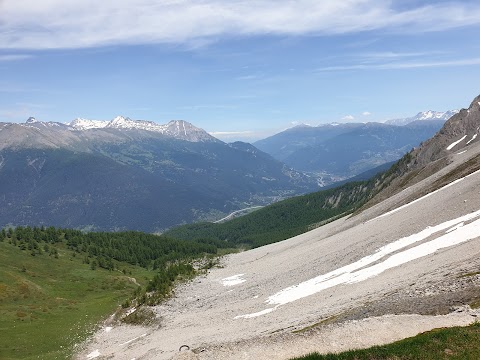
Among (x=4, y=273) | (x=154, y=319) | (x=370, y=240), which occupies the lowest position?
(x=154, y=319)

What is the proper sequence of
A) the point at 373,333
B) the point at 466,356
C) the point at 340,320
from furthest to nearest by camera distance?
1. the point at 340,320
2. the point at 373,333
3. the point at 466,356

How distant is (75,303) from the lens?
284 feet

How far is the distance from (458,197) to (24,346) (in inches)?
2657

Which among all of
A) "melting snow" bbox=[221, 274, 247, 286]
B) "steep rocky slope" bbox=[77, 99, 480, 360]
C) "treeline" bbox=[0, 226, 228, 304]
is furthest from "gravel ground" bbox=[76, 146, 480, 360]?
"treeline" bbox=[0, 226, 228, 304]

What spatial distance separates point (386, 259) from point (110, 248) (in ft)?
406

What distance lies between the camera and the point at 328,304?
138 feet

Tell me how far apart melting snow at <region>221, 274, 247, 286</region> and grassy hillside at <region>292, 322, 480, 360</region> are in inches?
1941

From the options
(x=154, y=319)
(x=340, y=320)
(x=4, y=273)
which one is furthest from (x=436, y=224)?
→ (x=4, y=273)

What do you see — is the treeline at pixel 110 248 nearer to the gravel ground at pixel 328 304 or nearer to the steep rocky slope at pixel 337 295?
the gravel ground at pixel 328 304

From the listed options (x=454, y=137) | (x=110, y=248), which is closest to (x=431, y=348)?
(x=454, y=137)

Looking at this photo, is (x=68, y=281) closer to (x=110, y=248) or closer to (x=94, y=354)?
(x=110, y=248)

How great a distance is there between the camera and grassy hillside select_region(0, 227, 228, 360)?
63.7 m

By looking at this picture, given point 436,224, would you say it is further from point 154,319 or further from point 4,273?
point 4,273

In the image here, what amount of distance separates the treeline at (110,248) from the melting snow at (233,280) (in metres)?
16.4
